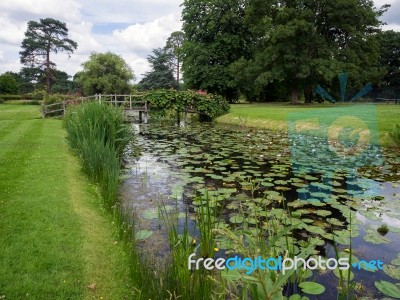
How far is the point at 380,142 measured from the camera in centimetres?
1177

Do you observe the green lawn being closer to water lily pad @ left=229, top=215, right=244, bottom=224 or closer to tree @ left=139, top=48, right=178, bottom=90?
water lily pad @ left=229, top=215, right=244, bottom=224

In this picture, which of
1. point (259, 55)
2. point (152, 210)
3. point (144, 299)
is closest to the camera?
point (144, 299)

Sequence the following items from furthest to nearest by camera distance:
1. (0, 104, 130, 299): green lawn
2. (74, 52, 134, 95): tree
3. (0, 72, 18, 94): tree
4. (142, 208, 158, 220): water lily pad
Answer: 1. (0, 72, 18, 94): tree
2. (74, 52, 134, 95): tree
3. (142, 208, 158, 220): water lily pad
4. (0, 104, 130, 299): green lawn

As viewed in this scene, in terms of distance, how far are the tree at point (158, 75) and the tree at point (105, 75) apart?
5641mm

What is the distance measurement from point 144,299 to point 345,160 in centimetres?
815

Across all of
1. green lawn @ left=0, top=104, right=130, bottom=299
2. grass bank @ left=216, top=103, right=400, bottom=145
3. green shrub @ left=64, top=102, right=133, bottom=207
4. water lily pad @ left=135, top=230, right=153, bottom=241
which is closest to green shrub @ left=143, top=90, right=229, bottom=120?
grass bank @ left=216, top=103, right=400, bottom=145

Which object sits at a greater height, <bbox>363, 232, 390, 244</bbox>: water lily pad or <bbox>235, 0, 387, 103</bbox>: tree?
<bbox>235, 0, 387, 103</bbox>: tree

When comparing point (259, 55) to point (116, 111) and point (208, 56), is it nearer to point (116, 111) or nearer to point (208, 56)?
point (208, 56)

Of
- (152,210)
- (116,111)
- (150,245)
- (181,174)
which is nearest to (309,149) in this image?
(181,174)

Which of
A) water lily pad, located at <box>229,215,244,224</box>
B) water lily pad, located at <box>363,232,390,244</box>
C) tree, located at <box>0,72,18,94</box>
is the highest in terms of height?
tree, located at <box>0,72,18,94</box>

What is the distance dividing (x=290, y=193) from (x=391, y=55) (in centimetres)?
4992

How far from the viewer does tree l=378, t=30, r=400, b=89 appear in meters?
44.5

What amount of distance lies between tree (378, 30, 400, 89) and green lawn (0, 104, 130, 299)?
49794 mm

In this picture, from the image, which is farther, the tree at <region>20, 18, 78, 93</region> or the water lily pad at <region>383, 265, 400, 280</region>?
the tree at <region>20, 18, 78, 93</region>
